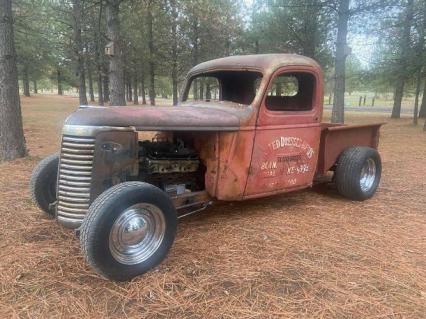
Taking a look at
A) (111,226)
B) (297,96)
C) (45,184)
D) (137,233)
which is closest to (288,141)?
(297,96)

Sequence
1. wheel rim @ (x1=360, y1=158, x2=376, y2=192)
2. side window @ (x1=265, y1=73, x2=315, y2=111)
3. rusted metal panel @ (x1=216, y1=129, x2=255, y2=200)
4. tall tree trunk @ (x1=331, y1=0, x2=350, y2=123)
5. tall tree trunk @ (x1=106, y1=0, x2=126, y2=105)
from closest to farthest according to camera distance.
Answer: rusted metal panel @ (x1=216, y1=129, x2=255, y2=200), side window @ (x1=265, y1=73, x2=315, y2=111), wheel rim @ (x1=360, y1=158, x2=376, y2=192), tall tree trunk @ (x1=106, y1=0, x2=126, y2=105), tall tree trunk @ (x1=331, y1=0, x2=350, y2=123)

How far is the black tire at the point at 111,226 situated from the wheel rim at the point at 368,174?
11.4ft

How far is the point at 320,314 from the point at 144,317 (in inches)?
48.1

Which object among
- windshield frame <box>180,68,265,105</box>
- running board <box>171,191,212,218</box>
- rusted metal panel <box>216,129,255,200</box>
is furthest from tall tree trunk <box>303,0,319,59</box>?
running board <box>171,191,212,218</box>

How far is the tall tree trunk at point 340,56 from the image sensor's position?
1143 cm

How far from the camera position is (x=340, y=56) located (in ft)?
38.5

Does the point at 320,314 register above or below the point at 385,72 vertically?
below

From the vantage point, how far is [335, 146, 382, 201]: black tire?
530cm

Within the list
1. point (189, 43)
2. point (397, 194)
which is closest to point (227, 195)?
point (397, 194)

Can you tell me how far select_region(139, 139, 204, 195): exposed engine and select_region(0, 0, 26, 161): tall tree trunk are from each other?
4.12 meters

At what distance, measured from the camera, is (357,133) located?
19.0ft

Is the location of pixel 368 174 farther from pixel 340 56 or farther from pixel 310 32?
pixel 310 32

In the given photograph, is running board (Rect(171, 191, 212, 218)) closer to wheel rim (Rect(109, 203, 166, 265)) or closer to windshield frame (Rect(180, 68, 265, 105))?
wheel rim (Rect(109, 203, 166, 265))

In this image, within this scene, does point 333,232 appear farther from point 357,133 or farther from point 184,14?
point 184,14
